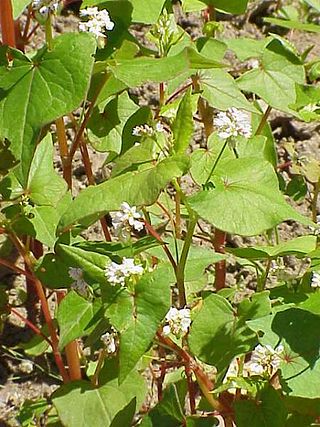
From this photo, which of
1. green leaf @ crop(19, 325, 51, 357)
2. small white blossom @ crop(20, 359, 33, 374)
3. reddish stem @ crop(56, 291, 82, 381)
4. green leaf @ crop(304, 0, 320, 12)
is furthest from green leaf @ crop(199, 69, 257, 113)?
small white blossom @ crop(20, 359, 33, 374)

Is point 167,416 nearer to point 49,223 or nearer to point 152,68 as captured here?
point 49,223

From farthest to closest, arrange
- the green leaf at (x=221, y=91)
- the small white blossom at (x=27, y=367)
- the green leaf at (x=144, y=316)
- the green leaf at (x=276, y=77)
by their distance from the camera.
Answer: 1. the small white blossom at (x=27, y=367)
2. the green leaf at (x=276, y=77)
3. the green leaf at (x=221, y=91)
4. the green leaf at (x=144, y=316)

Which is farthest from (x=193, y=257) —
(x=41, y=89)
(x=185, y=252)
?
(x=41, y=89)

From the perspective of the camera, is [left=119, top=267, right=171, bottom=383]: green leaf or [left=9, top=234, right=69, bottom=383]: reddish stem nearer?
[left=119, top=267, right=171, bottom=383]: green leaf

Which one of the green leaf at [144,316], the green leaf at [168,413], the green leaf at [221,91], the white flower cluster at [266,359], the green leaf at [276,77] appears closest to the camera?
the green leaf at [144,316]

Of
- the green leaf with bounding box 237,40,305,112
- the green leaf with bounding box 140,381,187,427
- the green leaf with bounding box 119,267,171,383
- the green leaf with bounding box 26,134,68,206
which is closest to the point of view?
the green leaf with bounding box 119,267,171,383

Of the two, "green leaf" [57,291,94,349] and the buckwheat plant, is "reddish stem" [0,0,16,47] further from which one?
"green leaf" [57,291,94,349]

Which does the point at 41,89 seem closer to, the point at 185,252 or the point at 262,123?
the point at 185,252

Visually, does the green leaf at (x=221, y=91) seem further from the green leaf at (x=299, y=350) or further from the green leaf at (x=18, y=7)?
the green leaf at (x=299, y=350)

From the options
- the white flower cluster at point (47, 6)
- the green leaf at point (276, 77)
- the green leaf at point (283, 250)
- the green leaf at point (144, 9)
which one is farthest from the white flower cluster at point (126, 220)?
the green leaf at point (276, 77)
